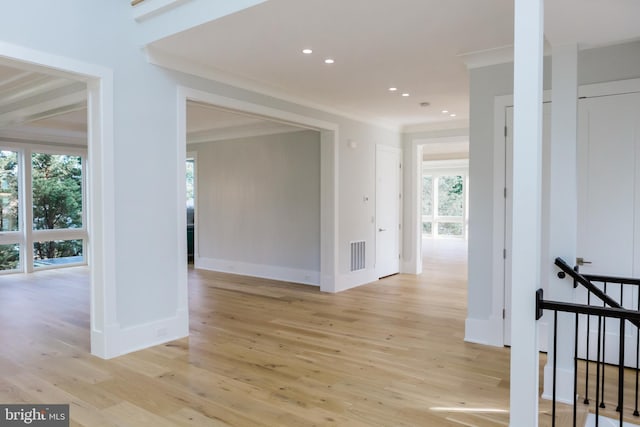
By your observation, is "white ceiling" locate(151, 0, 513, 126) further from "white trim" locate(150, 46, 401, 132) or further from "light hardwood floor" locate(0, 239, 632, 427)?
"light hardwood floor" locate(0, 239, 632, 427)

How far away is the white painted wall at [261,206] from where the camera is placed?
6953 mm

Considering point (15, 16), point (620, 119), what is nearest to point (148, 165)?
point (15, 16)

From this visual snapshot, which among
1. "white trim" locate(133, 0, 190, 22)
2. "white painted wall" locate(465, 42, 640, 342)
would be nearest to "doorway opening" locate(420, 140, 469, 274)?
"white painted wall" locate(465, 42, 640, 342)

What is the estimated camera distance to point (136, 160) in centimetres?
382

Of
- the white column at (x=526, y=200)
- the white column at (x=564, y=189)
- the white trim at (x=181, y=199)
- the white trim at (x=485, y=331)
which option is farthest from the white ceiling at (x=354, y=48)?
the white trim at (x=485, y=331)

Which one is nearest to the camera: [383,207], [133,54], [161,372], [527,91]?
[527,91]

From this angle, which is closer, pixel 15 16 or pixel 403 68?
pixel 15 16

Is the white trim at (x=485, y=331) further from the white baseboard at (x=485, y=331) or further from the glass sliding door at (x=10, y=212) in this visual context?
the glass sliding door at (x=10, y=212)

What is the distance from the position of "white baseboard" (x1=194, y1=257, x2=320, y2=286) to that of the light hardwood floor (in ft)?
3.82

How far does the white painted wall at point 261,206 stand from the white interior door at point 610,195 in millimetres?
3965

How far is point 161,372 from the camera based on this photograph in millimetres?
3350

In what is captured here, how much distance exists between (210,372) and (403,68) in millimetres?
3358

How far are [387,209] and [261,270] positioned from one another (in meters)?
2.50

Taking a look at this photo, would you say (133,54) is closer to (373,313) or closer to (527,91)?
(527,91)
